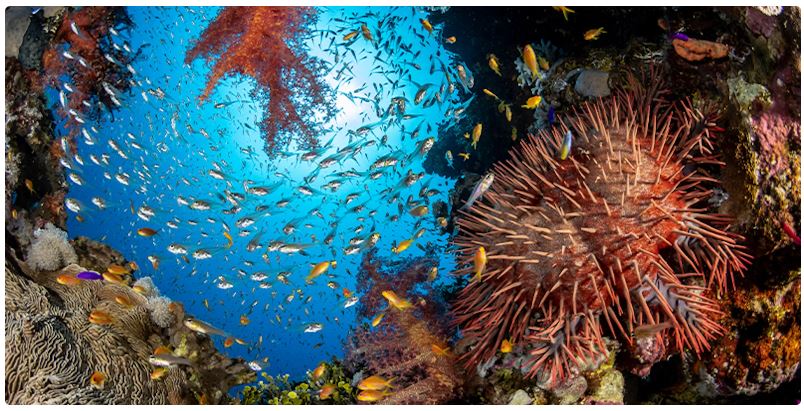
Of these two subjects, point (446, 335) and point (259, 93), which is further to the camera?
point (259, 93)

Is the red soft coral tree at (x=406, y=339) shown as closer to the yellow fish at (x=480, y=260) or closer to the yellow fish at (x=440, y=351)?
the yellow fish at (x=440, y=351)

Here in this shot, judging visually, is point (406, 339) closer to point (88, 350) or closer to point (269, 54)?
point (88, 350)

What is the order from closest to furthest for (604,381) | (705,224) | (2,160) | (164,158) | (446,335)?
(705,224), (604,381), (446,335), (2,160), (164,158)

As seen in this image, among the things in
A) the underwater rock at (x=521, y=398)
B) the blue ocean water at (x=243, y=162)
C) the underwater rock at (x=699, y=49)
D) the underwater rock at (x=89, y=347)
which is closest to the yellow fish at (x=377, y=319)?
the blue ocean water at (x=243, y=162)

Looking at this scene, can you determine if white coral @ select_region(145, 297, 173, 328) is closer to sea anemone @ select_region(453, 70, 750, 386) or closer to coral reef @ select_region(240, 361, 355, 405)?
coral reef @ select_region(240, 361, 355, 405)

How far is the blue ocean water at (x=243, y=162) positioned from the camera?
6.10 metres

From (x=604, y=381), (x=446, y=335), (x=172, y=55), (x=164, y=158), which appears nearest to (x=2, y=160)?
(x=172, y=55)

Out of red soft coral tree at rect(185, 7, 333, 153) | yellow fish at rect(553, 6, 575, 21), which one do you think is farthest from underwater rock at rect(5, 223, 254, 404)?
yellow fish at rect(553, 6, 575, 21)

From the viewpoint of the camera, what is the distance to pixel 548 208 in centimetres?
304

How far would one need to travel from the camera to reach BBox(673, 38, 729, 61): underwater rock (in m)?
3.39

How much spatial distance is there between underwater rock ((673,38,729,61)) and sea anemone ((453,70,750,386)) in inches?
19.6

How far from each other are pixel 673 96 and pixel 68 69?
7.74 m
